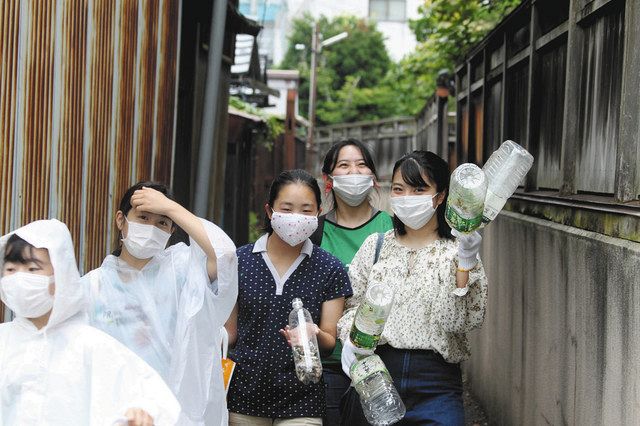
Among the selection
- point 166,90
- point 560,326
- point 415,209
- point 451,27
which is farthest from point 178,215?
point 451,27

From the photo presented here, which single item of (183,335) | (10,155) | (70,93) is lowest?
(183,335)

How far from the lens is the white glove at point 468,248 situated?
390 cm

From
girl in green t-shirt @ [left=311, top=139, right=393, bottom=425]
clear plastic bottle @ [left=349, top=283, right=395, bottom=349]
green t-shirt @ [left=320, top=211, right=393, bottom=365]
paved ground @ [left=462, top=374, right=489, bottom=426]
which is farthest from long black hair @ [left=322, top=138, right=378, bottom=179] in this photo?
paved ground @ [left=462, top=374, right=489, bottom=426]

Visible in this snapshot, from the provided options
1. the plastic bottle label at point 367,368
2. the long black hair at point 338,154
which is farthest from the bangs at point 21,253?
the long black hair at point 338,154

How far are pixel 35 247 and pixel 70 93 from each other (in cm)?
198

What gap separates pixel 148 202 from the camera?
4148 mm

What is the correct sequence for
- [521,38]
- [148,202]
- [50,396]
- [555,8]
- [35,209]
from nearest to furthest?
[50,396] → [148,202] → [35,209] → [555,8] → [521,38]


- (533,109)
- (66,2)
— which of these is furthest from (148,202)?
(533,109)

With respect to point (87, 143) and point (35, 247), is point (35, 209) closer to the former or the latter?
point (87, 143)

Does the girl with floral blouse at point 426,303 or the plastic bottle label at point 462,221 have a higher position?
the plastic bottle label at point 462,221

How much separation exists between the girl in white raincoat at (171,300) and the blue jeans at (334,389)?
0.64 m

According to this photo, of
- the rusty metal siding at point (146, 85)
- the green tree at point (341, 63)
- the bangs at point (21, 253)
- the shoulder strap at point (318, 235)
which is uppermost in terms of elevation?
the green tree at point (341, 63)

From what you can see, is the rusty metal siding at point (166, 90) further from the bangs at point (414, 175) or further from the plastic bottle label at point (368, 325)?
the plastic bottle label at point (368, 325)

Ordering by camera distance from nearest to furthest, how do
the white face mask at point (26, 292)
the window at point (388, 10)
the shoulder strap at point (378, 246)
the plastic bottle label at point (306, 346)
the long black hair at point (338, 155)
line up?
the white face mask at point (26, 292)
the plastic bottle label at point (306, 346)
the shoulder strap at point (378, 246)
the long black hair at point (338, 155)
the window at point (388, 10)
